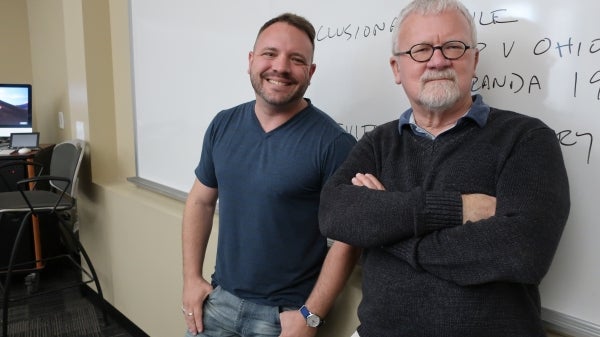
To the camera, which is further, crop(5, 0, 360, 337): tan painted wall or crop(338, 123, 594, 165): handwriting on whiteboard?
crop(5, 0, 360, 337): tan painted wall

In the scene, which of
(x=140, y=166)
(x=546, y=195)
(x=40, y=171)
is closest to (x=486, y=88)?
(x=546, y=195)

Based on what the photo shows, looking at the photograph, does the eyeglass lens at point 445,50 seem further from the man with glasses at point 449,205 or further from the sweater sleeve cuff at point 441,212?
the sweater sleeve cuff at point 441,212

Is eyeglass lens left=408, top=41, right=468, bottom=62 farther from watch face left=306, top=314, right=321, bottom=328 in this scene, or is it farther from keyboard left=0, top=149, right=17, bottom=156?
keyboard left=0, top=149, right=17, bottom=156

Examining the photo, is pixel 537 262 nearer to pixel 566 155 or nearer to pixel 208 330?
pixel 566 155

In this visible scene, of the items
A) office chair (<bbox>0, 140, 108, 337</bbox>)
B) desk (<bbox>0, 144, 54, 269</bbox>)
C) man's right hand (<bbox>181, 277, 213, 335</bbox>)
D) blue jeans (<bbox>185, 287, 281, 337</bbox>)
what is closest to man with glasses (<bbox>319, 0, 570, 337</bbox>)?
blue jeans (<bbox>185, 287, 281, 337</bbox>)

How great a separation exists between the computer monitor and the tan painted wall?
1.00 metres

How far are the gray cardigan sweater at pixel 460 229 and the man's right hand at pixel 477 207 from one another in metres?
0.02

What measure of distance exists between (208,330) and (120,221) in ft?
4.47

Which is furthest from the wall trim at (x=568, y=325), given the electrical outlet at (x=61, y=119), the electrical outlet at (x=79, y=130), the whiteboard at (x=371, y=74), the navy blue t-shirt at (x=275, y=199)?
the electrical outlet at (x=61, y=119)

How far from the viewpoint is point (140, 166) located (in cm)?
243

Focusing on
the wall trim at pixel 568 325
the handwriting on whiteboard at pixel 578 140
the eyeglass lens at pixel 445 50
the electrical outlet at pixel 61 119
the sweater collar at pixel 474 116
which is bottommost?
the wall trim at pixel 568 325

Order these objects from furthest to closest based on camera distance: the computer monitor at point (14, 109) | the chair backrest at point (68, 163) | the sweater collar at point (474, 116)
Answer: the computer monitor at point (14, 109), the chair backrest at point (68, 163), the sweater collar at point (474, 116)

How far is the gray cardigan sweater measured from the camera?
2.37 ft

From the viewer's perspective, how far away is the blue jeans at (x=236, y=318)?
47.6 inches
